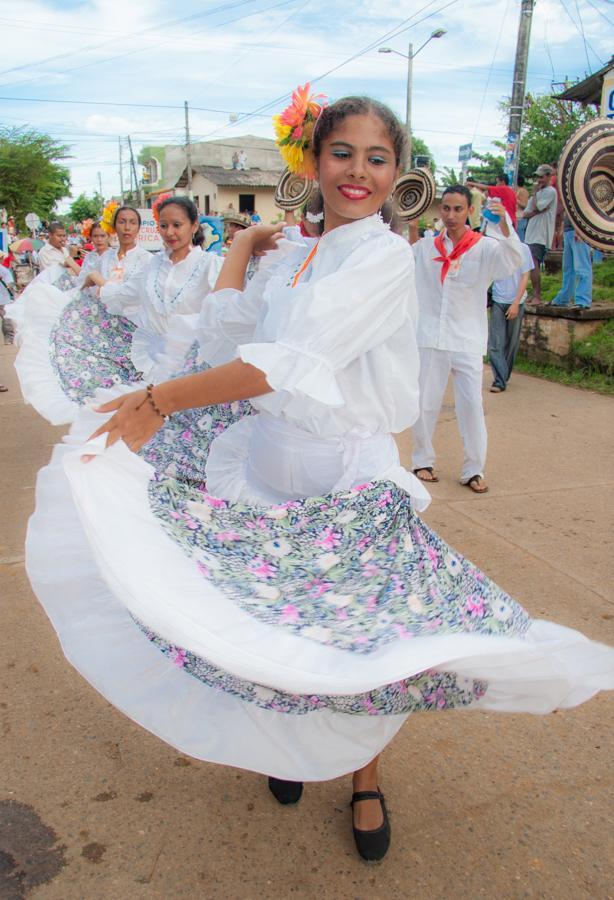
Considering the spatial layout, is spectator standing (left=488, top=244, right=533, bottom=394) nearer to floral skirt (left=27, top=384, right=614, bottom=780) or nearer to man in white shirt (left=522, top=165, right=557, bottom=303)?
man in white shirt (left=522, top=165, right=557, bottom=303)

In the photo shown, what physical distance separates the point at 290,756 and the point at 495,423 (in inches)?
208

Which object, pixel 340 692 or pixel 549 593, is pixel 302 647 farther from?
pixel 549 593

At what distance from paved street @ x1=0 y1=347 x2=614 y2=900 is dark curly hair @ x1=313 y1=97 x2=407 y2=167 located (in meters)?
1.82

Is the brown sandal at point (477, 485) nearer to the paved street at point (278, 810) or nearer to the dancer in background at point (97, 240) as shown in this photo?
the paved street at point (278, 810)

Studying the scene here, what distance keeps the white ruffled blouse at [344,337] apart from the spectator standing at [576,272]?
7.52 metres

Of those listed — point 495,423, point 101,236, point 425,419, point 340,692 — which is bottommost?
point 495,423

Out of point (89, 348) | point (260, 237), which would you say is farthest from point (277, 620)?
point (89, 348)

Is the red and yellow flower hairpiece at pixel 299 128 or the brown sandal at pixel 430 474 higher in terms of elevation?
the red and yellow flower hairpiece at pixel 299 128

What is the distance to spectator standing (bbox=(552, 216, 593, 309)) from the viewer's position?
891 centimetres

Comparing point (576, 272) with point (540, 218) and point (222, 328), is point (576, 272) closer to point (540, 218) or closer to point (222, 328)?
point (540, 218)

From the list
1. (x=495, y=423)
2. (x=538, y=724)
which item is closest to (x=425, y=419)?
(x=495, y=423)

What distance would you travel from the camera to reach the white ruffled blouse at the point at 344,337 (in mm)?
1655

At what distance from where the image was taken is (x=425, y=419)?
5223 mm

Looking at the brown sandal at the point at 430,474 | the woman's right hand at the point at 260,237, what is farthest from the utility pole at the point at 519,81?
the woman's right hand at the point at 260,237
